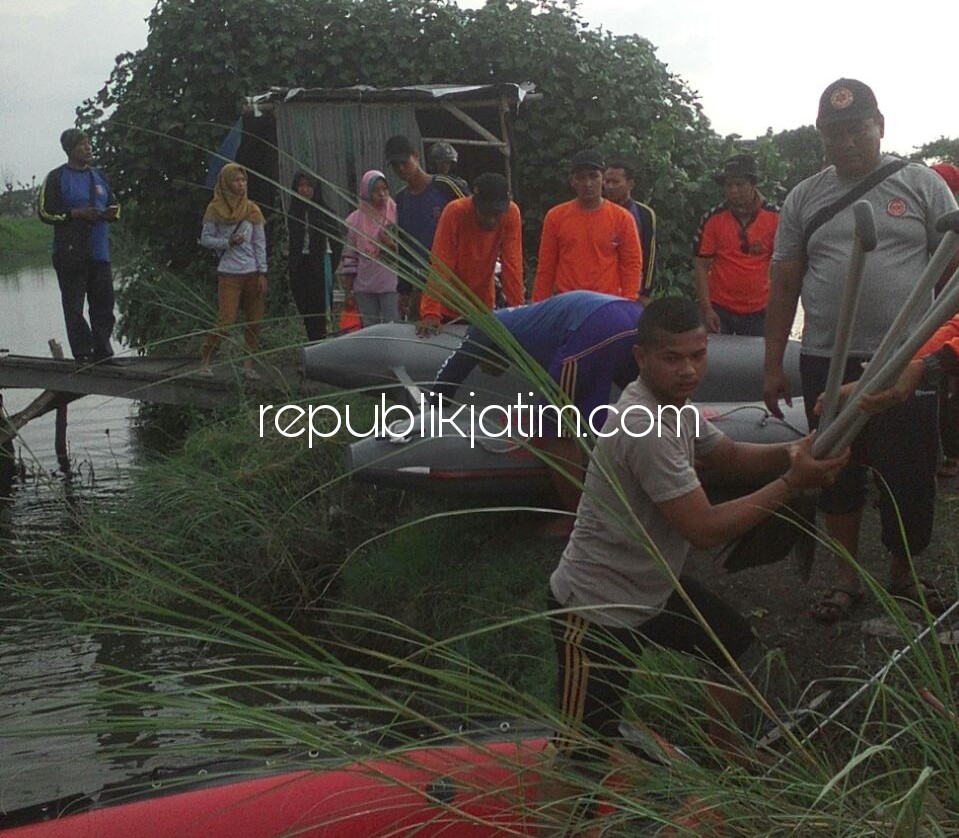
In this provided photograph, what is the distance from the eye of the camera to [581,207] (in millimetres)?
6555

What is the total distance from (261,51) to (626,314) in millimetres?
10607

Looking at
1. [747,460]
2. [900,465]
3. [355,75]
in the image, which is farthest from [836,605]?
[355,75]

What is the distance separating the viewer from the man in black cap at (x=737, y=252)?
6.81 m

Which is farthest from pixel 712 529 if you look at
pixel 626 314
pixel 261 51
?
pixel 261 51

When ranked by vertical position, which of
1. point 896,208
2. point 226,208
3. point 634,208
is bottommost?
point 896,208

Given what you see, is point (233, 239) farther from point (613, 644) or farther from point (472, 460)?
point (613, 644)

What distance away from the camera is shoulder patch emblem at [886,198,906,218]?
3.79 m

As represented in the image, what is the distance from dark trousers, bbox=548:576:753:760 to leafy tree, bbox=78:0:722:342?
11.4 metres

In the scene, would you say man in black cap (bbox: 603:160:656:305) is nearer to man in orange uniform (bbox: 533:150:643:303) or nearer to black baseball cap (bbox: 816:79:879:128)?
man in orange uniform (bbox: 533:150:643:303)

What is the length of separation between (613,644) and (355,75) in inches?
511

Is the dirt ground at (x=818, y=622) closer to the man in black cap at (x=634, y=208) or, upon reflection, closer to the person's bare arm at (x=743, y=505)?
the person's bare arm at (x=743, y=505)

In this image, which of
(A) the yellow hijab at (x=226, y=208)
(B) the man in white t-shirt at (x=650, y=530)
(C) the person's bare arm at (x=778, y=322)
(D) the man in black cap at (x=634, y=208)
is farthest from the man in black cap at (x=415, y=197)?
(B) the man in white t-shirt at (x=650, y=530)

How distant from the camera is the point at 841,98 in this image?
373 centimetres

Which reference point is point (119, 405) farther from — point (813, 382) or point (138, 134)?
point (813, 382)
